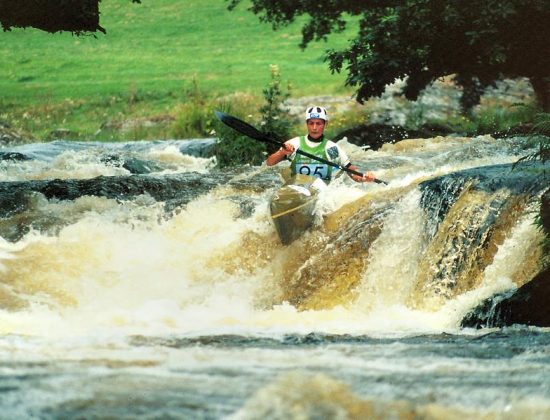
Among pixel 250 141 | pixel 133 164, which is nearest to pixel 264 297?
pixel 250 141

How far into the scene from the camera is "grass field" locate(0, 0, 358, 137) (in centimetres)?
3173

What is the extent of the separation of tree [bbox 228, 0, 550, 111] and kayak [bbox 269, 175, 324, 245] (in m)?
7.76

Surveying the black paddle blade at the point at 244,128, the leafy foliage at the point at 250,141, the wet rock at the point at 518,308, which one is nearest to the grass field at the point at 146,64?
the leafy foliage at the point at 250,141

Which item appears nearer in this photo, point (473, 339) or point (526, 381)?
point (526, 381)

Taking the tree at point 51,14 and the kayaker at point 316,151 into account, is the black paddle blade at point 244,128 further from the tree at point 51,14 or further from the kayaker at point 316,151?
the tree at point 51,14

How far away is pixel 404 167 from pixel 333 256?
3727mm

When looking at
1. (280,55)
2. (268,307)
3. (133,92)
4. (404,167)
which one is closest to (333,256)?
(268,307)

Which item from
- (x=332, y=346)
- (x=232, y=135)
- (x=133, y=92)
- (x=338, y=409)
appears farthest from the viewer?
(x=133, y=92)

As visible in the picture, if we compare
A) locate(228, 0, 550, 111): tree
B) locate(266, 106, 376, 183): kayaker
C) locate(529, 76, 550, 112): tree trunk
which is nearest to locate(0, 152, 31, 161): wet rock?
locate(228, 0, 550, 111): tree

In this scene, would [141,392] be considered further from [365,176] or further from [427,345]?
[365,176]

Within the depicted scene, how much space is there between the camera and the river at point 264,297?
17.6ft

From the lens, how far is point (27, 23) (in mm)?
12406

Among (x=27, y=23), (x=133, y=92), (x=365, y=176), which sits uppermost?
(x=27, y=23)

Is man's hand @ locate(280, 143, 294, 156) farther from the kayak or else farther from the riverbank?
the riverbank
